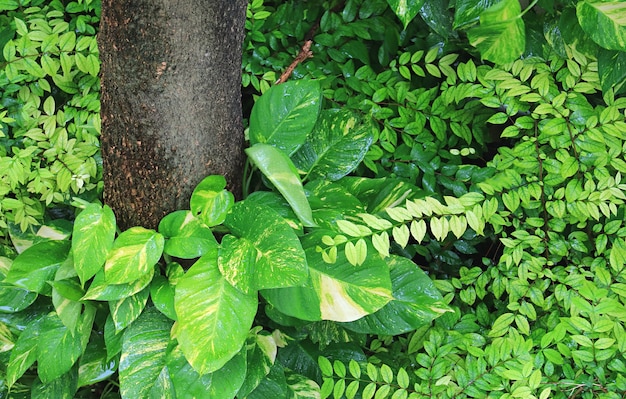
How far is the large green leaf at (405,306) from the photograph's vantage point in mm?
1165

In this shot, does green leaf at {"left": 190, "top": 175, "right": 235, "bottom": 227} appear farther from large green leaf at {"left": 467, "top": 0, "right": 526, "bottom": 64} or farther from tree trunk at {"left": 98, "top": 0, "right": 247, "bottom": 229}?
large green leaf at {"left": 467, "top": 0, "right": 526, "bottom": 64}

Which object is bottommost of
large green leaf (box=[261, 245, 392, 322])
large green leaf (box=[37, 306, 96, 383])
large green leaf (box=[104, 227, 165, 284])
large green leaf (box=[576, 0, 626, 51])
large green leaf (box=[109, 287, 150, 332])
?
large green leaf (box=[37, 306, 96, 383])

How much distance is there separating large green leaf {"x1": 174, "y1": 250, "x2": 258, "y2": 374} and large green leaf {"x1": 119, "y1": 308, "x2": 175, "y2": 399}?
0.06 m

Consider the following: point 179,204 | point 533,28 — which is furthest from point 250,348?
point 533,28

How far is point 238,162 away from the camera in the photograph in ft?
4.35

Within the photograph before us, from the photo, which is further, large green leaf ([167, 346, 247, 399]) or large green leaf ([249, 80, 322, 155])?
large green leaf ([249, 80, 322, 155])

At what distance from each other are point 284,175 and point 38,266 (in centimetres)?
55

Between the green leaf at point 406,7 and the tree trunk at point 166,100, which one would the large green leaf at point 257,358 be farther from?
the green leaf at point 406,7

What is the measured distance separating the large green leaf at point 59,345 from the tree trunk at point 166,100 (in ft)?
0.78

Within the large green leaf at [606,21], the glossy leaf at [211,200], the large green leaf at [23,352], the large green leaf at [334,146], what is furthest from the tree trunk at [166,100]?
the large green leaf at [606,21]

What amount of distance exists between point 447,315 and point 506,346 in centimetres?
19

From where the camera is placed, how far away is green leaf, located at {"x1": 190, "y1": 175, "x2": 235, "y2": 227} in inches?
45.0

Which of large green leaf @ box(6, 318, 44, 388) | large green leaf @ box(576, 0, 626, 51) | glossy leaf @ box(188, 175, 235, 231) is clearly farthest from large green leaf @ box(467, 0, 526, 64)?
large green leaf @ box(6, 318, 44, 388)

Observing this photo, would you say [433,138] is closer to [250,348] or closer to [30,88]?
[250,348]
